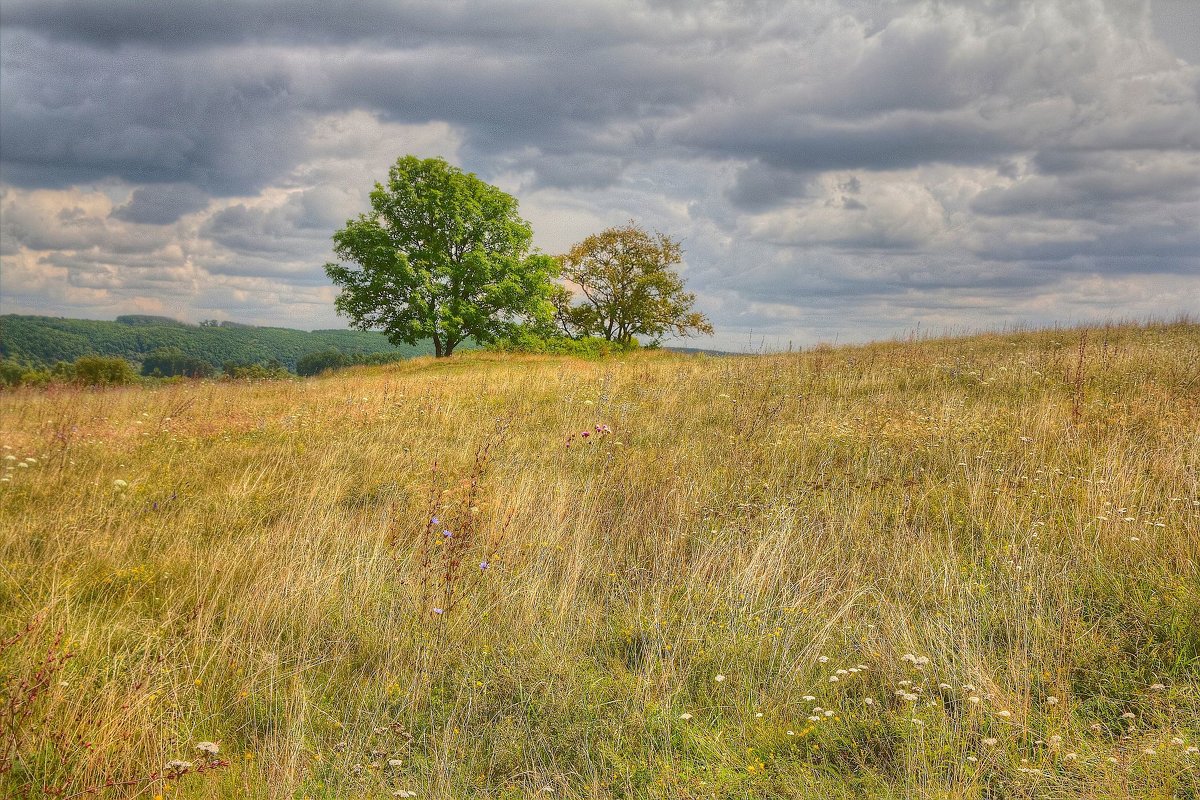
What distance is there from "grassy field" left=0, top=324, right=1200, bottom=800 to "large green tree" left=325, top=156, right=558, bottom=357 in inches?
945

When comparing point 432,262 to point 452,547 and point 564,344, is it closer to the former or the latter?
point 564,344

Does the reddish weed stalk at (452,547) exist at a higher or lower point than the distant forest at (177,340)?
lower

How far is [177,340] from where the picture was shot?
13675cm

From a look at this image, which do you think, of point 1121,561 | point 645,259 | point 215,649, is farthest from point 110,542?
point 645,259

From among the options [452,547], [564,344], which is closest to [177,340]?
[564,344]

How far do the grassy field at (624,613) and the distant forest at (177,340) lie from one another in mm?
113492

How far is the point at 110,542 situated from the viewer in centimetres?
509

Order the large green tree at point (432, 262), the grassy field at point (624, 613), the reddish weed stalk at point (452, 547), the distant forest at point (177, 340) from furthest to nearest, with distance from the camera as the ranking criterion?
the distant forest at point (177, 340) → the large green tree at point (432, 262) → the reddish weed stalk at point (452, 547) → the grassy field at point (624, 613)

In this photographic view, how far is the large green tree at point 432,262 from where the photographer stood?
3166 cm

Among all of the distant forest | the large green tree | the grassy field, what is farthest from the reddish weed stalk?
the distant forest

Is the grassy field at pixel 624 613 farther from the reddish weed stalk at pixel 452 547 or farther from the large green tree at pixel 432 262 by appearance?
the large green tree at pixel 432 262

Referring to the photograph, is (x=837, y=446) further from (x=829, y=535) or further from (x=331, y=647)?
(x=331, y=647)

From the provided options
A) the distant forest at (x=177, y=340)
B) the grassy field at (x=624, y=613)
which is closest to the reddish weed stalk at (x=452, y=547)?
the grassy field at (x=624, y=613)

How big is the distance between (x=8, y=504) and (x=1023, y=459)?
997cm
